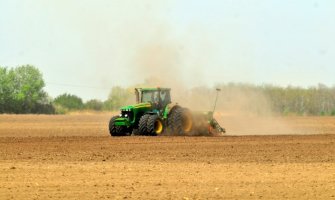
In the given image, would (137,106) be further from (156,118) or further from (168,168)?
(168,168)

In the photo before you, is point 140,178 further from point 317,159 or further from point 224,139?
point 224,139

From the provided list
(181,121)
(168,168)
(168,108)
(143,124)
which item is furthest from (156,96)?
(168,168)

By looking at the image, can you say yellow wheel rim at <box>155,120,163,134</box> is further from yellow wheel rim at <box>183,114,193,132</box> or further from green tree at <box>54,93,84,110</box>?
green tree at <box>54,93,84,110</box>

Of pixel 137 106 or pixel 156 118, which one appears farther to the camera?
pixel 137 106

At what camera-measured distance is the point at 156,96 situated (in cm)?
3962

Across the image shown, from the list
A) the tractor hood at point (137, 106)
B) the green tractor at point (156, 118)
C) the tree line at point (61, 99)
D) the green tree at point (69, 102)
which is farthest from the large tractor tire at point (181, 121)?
the green tree at point (69, 102)

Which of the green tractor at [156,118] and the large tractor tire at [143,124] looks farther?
the green tractor at [156,118]

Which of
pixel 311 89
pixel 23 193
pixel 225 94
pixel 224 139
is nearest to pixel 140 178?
pixel 23 193

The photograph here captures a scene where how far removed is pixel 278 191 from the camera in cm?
1814

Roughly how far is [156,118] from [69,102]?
74954 mm

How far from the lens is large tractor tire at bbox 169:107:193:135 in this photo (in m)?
38.6

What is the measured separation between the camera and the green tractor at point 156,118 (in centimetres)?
3831

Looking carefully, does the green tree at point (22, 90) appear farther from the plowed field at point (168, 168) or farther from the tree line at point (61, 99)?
the plowed field at point (168, 168)

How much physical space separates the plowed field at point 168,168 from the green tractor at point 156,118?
8.00 ft
